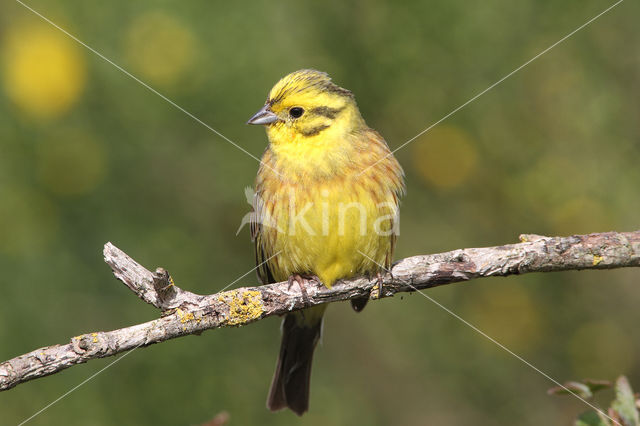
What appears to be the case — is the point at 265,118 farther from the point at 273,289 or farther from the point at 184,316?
the point at 184,316

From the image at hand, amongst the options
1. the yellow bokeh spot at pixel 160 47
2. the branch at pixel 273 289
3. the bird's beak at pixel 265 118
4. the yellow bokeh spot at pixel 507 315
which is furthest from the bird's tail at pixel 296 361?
the yellow bokeh spot at pixel 160 47

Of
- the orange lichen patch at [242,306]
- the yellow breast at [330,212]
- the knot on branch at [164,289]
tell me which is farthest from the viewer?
the yellow breast at [330,212]

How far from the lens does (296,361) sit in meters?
5.01

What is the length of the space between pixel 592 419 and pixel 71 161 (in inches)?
164

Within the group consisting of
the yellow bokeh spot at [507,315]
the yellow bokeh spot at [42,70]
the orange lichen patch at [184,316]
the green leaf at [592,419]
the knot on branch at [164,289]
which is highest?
the yellow bokeh spot at [42,70]

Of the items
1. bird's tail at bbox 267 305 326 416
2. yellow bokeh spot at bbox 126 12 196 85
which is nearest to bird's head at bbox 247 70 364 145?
bird's tail at bbox 267 305 326 416

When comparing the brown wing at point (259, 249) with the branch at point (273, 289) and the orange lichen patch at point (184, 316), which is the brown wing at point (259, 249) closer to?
the branch at point (273, 289)

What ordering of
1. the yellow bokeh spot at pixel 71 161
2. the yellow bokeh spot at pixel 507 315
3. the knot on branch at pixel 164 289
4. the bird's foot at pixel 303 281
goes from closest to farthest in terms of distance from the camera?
the knot on branch at pixel 164 289 → the bird's foot at pixel 303 281 → the yellow bokeh spot at pixel 71 161 → the yellow bokeh spot at pixel 507 315

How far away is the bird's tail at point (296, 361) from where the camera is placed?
16.2 ft

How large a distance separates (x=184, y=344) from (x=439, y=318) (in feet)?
6.65

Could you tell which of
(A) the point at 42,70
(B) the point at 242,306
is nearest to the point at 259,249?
(B) the point at 242,306

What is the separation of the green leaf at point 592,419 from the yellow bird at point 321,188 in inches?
57.5

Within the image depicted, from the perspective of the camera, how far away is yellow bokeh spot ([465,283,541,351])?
6.12 metres

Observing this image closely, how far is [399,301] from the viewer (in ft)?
20.0
